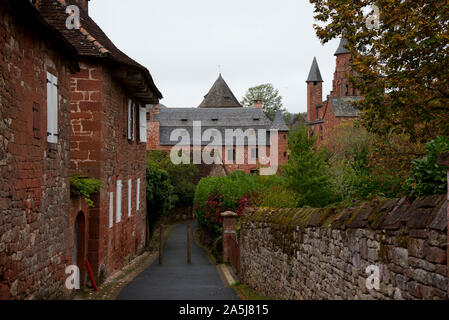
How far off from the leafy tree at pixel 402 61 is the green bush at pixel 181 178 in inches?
1198

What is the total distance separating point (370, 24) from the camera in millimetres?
11727

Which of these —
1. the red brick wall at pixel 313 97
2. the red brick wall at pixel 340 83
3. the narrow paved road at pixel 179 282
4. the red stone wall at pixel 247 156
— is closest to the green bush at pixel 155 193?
the narrow paved road at pixel 179 282

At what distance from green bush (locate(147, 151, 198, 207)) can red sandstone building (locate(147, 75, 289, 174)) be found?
45.8 ft

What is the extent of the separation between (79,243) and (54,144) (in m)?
5.27

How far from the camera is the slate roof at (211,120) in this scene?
2347 inches

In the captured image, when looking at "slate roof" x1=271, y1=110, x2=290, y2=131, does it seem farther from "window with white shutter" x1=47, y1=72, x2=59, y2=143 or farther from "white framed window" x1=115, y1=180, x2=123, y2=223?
"window with white shutter" x1=47, y1=72, x2=59, y2=143

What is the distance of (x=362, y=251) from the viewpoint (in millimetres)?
5574

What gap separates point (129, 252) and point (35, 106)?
1213 centimetres

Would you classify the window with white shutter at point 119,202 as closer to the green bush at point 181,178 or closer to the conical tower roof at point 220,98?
the green bush at point 181,178

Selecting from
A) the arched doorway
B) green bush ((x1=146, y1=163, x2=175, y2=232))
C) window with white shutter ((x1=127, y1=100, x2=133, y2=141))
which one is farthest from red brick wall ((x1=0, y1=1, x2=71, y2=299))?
green bush ((x1=146, y1=163, x2=175, y2=232))

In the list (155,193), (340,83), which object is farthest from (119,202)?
(340,83)

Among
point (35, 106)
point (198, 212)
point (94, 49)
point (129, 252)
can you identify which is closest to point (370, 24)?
point (94, 49)

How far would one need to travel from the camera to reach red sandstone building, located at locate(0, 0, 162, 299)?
6.60 meters
